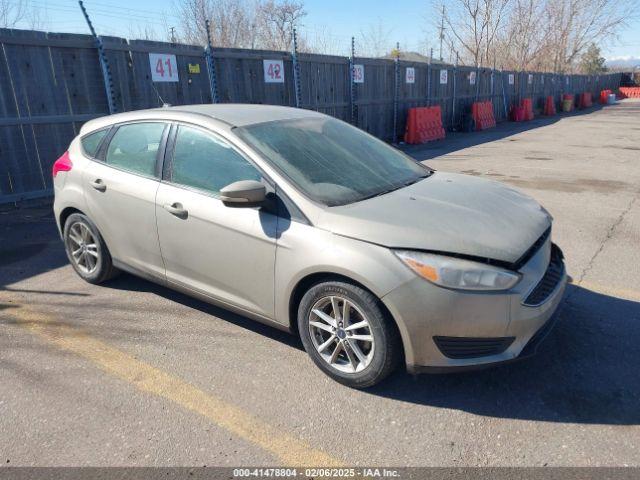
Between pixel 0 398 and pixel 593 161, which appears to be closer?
pixel 0 398

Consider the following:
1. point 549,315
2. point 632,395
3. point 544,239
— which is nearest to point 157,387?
point 549,315

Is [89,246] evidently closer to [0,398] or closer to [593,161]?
[0,398]

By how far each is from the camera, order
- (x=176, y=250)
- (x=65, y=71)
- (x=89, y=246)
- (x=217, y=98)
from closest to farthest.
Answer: (x=176, y=250) → (x=89, y=246) → (x=65, y=71) → (x=217, y=98)


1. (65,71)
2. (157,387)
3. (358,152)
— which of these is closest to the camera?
(157,387)

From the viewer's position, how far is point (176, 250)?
351 cm

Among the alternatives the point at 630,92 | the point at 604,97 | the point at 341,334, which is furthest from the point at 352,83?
the point at 630,92

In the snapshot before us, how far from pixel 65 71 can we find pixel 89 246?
5.11m

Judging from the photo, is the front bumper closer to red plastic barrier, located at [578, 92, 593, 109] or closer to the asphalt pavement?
the asphalt pavement

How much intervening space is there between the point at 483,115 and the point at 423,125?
5954 mm

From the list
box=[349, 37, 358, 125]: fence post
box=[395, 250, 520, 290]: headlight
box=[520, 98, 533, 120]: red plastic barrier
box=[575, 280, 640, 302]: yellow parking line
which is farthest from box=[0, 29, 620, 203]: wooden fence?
box=[520, 98, 533, 120]: red plastic barrier

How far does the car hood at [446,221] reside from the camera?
2.64 meters

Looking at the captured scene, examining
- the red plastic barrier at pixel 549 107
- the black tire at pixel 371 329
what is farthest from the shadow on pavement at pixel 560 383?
the red plastic barrier at pixel 549 107

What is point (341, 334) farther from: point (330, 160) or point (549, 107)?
point (549, 107)

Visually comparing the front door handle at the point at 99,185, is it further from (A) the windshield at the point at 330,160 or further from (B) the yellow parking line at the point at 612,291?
(B) the yellow parking line at the point at 612,291
